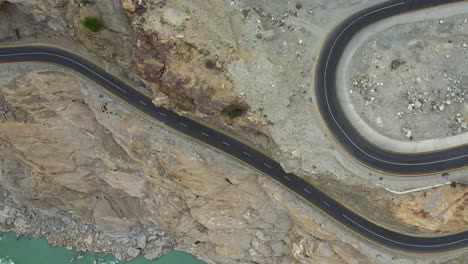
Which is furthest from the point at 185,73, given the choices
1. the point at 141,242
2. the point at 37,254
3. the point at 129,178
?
the point at 37,254

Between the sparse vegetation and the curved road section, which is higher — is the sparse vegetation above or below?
below

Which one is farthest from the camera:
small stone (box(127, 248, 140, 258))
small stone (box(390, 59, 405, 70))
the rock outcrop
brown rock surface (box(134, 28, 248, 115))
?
small stone (box(127, 248, 140, 258))

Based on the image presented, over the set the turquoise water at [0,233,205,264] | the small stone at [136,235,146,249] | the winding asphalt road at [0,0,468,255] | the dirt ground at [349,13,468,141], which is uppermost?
the dirt ground at [349,13,468,141]

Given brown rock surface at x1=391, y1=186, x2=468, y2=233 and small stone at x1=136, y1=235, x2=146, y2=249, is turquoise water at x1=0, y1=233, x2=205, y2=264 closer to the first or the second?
small stone at x1=136, y1=235, x2=146, y2=249

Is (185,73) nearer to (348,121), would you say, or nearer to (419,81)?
(348,121)

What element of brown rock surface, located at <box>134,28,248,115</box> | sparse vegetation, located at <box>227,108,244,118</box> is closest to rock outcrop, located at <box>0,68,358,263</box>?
sparse vegetation, located at <box>227,108,244,118</box>

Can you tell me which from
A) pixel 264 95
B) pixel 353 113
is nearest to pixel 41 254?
pixel 264 95
